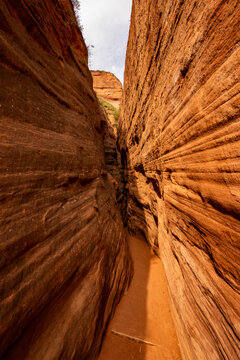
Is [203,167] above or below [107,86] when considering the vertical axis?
below

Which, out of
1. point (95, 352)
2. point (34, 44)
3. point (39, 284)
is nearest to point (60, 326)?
point (39, 284)

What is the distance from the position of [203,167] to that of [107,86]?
27.4m

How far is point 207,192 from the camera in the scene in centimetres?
175

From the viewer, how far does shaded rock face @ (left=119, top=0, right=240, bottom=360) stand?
55.7 inches

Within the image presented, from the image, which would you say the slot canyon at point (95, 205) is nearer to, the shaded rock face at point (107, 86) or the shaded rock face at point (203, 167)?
the shaded rock face at point (203, 167)

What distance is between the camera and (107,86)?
22.7m

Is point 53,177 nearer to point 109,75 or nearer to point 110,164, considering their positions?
point 110,164

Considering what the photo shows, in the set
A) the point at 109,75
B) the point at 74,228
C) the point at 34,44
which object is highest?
the point at 109,75


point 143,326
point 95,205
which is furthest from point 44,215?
point 143,326

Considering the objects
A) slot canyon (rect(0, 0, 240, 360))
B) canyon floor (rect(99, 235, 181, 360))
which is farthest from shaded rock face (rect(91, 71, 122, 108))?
canyon floor (rect(99, 235, 181, 360))

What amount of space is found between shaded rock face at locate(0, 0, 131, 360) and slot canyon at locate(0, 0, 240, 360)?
16 mm

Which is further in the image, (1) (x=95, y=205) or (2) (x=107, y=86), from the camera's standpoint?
(2) (x=107, y=86)

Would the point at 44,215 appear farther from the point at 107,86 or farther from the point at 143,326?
the point at 107,86

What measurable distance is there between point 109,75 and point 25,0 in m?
26.3
